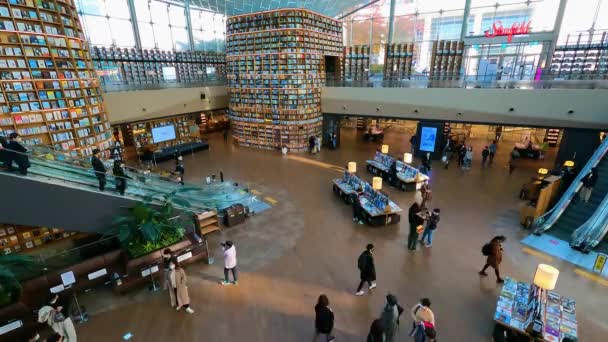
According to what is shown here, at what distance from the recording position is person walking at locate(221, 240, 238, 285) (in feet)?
18.8

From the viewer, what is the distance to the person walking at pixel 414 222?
22.0 ft

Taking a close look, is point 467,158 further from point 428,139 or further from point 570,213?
point 570,213

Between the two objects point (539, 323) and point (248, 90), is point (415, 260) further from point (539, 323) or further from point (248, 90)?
point (248, 90)

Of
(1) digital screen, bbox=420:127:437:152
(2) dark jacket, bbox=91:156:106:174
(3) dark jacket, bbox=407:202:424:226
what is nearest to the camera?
(2) dark jacket, bbox=91:156:106:174

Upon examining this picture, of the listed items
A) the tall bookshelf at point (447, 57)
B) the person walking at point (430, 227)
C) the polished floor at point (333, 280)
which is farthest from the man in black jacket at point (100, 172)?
the tall bookshelf at point (447, 57)

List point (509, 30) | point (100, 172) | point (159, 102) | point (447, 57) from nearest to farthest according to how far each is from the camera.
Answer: point (100, 172)
point (159, 102)
point (447, 57)
point (509, 30)

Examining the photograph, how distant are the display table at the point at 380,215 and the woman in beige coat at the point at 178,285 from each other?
4.99 meters

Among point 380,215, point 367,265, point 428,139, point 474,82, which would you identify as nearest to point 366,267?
point 367,265

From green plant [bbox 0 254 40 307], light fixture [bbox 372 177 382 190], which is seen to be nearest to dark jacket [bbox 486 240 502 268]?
light fixture [bbox 372 177 382 190]

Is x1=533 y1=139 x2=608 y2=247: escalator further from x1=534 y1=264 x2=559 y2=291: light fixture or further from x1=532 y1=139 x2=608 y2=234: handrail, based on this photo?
x1=534 y1=264 x2=559 y2=291: light fixture

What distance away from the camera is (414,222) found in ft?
22.3

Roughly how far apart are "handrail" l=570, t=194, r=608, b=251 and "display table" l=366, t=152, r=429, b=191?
4.44m

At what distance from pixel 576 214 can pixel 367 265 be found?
664 cm

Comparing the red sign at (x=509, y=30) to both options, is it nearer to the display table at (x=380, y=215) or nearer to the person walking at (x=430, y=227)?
the display table at (x=380, y=215)
